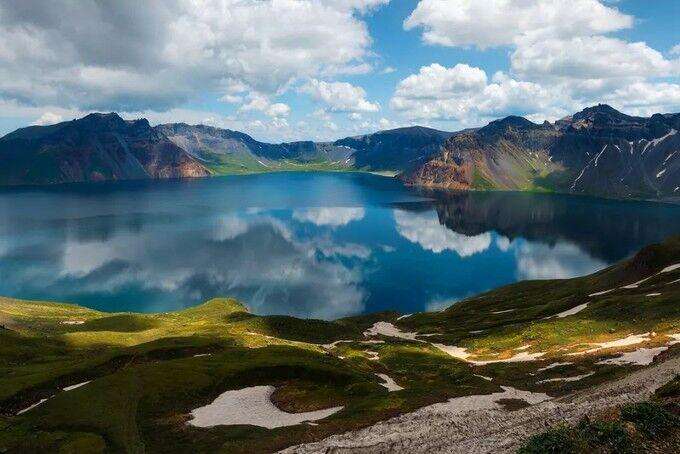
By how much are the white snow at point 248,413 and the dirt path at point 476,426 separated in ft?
37.7

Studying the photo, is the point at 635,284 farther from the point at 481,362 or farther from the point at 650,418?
the point at 650,418

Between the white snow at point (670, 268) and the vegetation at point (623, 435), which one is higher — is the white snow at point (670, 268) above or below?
below

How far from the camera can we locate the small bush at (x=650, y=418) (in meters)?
27.3

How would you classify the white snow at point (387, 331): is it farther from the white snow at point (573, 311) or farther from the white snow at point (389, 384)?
the white snow at point (389, 384)

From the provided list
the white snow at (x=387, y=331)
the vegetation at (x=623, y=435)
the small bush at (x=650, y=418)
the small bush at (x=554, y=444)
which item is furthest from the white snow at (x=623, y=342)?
the small bush at (x=554, y=444)

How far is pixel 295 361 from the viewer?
6919 cm

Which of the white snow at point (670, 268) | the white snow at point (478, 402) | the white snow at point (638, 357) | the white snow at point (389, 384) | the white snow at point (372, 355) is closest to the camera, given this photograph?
the white snow at point (478, 402)

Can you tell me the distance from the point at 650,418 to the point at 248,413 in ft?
128

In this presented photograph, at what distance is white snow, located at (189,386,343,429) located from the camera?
49594mm

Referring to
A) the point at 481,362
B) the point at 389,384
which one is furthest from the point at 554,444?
the point at 481,362

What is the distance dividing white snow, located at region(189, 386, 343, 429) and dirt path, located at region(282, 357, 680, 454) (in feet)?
37.7

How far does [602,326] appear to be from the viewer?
306 feet

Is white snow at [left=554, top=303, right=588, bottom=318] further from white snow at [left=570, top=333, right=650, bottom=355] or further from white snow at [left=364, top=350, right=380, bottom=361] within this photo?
white snow at [left=364, top=350, right=380, bottom=361]

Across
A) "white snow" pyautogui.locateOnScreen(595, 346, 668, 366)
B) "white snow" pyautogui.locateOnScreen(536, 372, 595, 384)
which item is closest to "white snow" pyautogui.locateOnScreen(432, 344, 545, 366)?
"white snow" pyautogui.locateOnScreen(595, 346, 668, 366)
